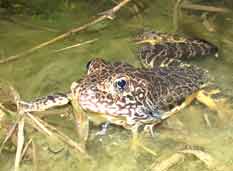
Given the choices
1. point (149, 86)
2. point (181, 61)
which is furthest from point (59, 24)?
point (149, 86)

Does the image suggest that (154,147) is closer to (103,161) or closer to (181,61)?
(103,161)

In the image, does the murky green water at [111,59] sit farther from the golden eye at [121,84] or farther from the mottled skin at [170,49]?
the golden eye at [121,84]

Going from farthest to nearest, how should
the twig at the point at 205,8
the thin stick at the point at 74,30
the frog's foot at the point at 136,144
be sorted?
the twig at the point at 205,8
the thin stick at the point at 74,30
the frog's foot at the point at 136,144

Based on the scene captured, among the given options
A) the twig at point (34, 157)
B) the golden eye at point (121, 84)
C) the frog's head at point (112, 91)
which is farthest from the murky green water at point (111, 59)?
the golden eye at point (121, 84)

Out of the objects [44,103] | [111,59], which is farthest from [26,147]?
[111,59]

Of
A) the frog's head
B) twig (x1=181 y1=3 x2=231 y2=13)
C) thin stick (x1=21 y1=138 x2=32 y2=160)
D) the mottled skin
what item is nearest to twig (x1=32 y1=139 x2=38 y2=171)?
thin stick (x1=21 y1=138 x2=32 y2=160)

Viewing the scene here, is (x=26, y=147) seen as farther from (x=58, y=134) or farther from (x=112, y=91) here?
(x=112, y=91)
